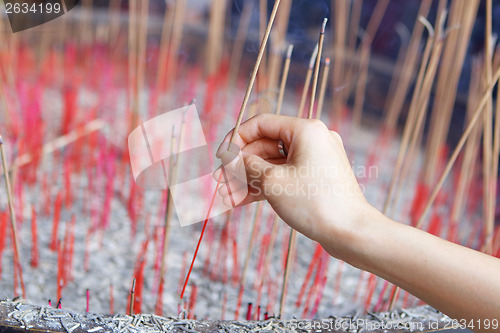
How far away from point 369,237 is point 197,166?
107 centimetres

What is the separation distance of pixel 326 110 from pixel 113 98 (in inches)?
34.4

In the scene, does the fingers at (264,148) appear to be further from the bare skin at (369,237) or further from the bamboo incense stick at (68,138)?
the bamboo incense stick at (68,138)

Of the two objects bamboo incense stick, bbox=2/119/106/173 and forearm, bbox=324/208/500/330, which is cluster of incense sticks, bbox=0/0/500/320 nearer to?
bamboo incense stick, bbox=2/119/106/173

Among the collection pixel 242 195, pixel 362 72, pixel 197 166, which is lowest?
pixel 197 166

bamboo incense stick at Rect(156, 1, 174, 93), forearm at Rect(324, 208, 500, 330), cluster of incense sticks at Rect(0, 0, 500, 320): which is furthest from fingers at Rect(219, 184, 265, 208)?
bamboo incense stick at Rect(156, 1, 174, 93)

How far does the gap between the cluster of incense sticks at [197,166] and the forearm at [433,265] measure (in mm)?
173

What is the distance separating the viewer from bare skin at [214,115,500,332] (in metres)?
0.51

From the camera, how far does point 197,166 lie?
5.06ft

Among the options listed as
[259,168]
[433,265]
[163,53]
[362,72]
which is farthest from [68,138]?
[433,265]

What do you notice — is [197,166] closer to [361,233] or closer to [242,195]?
[242,195]

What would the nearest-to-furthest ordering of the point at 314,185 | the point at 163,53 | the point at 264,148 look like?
the point at 314,185
the point at 264,148
the point at 163,53

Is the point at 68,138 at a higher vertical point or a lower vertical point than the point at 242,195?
lower

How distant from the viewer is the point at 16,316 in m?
0.59

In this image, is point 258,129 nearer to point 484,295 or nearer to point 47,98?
point 484,295
